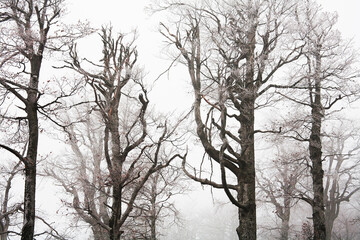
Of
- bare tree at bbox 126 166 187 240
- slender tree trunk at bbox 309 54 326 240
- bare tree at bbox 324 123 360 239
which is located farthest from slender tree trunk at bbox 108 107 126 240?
bare tree at bbox 324 123 360 239

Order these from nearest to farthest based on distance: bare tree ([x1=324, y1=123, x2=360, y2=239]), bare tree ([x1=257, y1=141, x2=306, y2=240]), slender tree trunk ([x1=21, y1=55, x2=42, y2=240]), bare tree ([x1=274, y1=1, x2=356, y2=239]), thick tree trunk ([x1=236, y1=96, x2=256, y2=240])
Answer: slender tree trunk ([x1=21, y1=55, x2=42, y2=240]), thick tree trunk ([x1=236, y1=96, x2=256, y2=240]), bare tree ([x1=274, y1=1, x2=356, y2=239]), bare tree ([x1=257, y1=141, x2=306, y2=240]), bare tree ([x1=324, y1=123, x2=360, y2=239])

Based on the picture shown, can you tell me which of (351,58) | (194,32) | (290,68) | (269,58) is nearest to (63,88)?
(194,32)

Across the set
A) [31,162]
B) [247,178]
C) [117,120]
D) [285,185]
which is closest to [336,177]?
[285,185]

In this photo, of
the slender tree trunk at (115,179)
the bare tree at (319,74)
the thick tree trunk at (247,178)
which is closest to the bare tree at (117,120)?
the slender tree trunk at (115,179)

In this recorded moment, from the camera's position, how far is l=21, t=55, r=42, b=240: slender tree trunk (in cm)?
609

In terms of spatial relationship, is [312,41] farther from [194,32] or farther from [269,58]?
[194,32]

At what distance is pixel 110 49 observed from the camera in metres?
8.78

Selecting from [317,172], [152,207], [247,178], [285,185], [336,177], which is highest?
[336,177]

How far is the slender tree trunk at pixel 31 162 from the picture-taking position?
609cm

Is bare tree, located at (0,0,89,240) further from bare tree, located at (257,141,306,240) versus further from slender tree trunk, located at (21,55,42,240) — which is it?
bare tree, located at (257,141,306,240)

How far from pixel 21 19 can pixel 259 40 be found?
269 inches

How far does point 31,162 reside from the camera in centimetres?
628

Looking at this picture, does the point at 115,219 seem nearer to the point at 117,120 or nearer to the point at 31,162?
the point at 31,162

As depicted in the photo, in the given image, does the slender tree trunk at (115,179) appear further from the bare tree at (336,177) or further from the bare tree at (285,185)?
the bare tree at (336,177)
